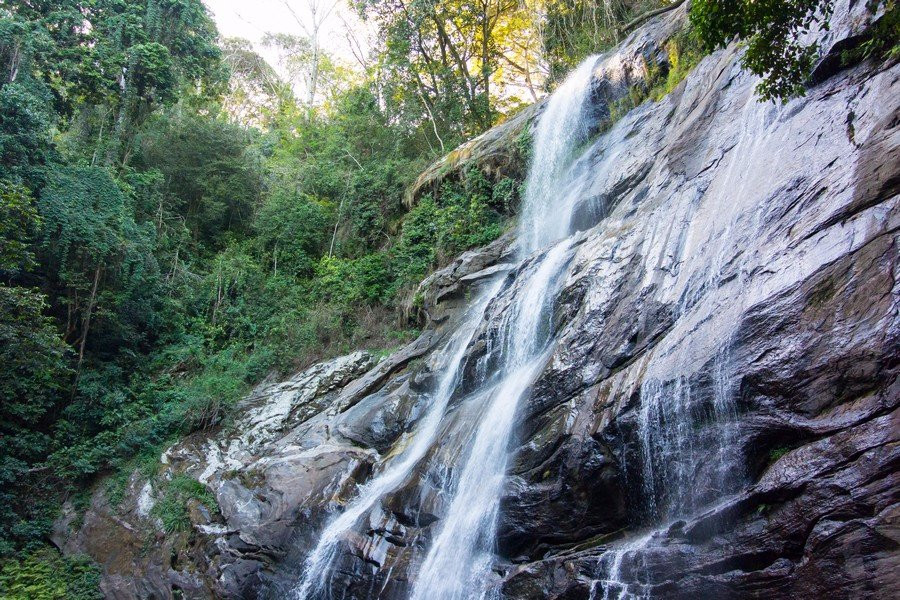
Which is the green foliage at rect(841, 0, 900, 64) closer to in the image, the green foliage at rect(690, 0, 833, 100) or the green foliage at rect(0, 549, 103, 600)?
the green foliage at rect(690, 0, 833, 100)

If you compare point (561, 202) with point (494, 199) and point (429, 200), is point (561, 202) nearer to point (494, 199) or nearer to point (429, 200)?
point (494, 199)

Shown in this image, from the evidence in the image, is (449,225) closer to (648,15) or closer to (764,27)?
(648,15)

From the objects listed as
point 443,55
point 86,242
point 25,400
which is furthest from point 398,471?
point 443,55

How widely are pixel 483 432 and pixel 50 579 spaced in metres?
9.88

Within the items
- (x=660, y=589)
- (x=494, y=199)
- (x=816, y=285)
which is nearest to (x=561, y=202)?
(x=494, y=199)

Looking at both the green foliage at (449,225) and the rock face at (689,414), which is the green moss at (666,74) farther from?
the green foliage at (449,225)

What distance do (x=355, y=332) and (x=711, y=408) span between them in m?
12.3

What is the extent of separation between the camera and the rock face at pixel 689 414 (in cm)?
500

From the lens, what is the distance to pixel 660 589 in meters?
5.65

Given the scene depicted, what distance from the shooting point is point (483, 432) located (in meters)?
8.85

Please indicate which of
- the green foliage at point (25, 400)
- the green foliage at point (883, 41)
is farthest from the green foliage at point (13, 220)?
the green foliage at point (883, 41)

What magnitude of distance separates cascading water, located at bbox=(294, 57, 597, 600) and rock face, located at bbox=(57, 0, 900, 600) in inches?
10.8

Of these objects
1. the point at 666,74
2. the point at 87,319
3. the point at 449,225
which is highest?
the point at 666,74

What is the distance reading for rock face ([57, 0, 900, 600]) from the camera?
5.00 meters
